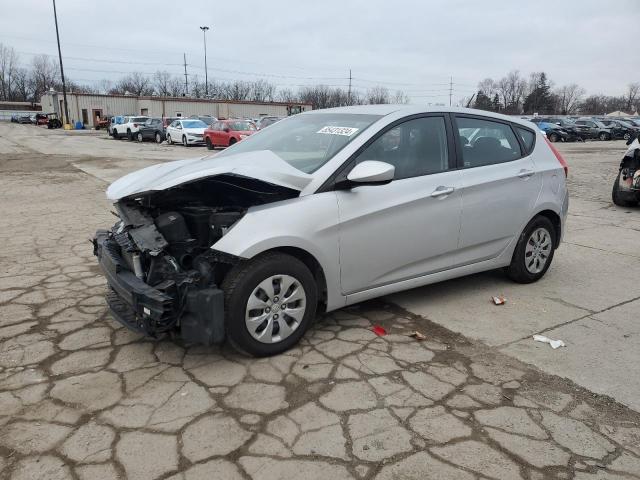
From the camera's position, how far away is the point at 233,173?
340 cm

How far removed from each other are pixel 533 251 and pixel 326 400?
3044 mm

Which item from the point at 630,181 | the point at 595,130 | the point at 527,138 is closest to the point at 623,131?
the point at 595,130

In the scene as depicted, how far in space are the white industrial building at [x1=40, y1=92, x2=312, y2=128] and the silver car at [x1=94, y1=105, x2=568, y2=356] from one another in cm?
4854

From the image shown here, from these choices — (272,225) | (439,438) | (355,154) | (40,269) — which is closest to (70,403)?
(272,225)

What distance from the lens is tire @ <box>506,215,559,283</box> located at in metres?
4.99

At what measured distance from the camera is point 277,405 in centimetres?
Answer: 303

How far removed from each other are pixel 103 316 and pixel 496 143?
3851 mm

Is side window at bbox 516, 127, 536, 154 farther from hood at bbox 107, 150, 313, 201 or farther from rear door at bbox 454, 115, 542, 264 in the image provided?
hood at bbox 107, 150, 313, 201

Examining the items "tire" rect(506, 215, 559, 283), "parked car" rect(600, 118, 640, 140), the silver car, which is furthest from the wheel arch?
"parked car" rect(600, 118, 640, 140)

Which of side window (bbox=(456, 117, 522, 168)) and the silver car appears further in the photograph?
side window (bbox=(456, 117, 522, 168))

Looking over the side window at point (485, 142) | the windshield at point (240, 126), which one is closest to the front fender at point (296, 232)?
the side window at point (485, 142)

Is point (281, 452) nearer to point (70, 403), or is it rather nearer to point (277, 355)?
point (277, 355)

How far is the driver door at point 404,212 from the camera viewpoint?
3.77 m

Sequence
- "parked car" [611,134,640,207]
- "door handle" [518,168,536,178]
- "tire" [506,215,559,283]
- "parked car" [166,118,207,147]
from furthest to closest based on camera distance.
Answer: "parked car" [166,118,207,147], "parked car" [611,134,640,207], "tire" [506,215,559,283], "door handle" [518,168,536,178]
